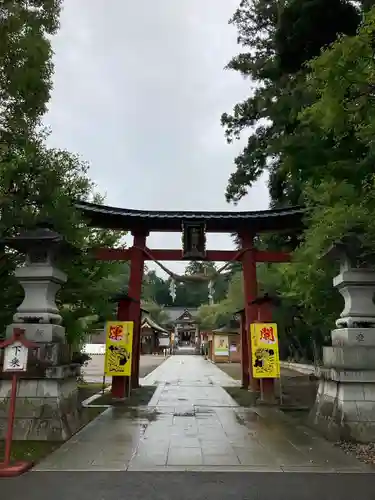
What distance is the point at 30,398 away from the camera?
838cm

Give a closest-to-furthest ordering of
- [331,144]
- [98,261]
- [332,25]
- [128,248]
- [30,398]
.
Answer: [30,398]
[331,144]
[332,25]
[98,261]
[128,248]

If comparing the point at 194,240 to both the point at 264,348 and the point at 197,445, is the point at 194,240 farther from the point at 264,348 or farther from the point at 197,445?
the point at 197,445

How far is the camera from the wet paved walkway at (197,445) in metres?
6.46

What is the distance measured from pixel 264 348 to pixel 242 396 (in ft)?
8.06

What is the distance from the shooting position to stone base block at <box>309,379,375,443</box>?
26.3ft

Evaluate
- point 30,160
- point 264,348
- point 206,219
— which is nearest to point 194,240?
point 206,219

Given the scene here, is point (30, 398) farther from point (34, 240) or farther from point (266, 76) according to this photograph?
point (266, 76)

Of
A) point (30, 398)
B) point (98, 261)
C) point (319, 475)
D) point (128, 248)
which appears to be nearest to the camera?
point (319, 475)

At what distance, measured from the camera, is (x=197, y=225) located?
16.2 metres

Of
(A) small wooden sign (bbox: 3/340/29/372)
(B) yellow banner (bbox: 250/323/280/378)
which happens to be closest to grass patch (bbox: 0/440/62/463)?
(A) small wooden sign (bbox: 3/340/29/372)

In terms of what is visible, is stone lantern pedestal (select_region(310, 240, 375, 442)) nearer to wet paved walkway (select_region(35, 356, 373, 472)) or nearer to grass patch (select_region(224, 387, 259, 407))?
wet paved walkway (select_region(35, 356, 373, 472))

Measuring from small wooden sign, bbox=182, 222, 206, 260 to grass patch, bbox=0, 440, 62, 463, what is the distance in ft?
29.9

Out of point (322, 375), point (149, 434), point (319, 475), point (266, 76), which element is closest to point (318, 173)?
point (322, 375)

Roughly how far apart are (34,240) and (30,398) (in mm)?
3037
